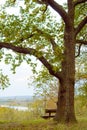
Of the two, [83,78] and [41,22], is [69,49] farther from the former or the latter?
[83,78]

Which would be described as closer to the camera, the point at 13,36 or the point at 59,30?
the point at 13,36

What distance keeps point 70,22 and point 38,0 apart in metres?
3.31

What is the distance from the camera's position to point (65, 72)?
19797 millimetres

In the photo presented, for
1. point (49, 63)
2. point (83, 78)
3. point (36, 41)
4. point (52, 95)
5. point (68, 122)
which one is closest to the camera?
point (68, 122)

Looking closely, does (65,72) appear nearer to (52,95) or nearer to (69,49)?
(69,49)

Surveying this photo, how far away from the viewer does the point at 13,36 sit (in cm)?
1969

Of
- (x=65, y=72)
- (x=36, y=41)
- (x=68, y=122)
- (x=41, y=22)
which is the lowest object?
(x=68, y=122)

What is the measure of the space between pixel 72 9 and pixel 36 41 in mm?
2971

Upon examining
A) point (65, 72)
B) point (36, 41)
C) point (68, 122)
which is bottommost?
point (68, 122)

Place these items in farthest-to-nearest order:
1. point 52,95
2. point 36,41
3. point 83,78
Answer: point 52,95
point 83,78
point 36,41

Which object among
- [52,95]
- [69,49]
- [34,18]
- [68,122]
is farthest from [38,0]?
[52,95]

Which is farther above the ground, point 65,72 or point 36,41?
point 36,41

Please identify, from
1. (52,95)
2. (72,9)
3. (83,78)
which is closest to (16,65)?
(72,9)

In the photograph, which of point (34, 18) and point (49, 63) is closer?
point (49, 63)
